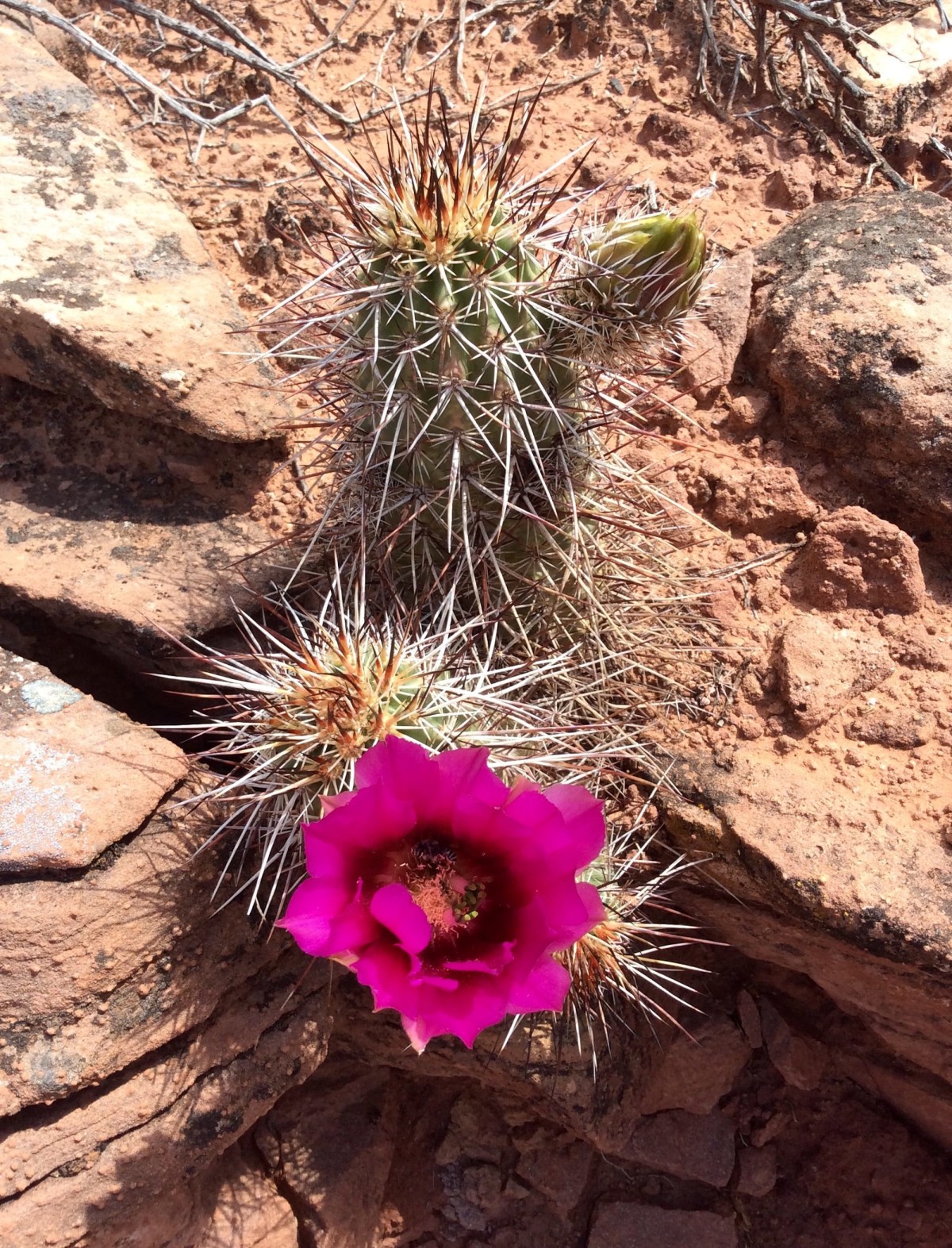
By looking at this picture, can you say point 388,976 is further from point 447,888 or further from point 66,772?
point 66,772

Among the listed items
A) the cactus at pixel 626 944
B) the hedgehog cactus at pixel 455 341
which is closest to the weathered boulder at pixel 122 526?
the hedgehog cactus at pixel 455 341

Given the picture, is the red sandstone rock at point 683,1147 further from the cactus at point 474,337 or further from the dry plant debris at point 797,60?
the dry plant debris at point 797,60

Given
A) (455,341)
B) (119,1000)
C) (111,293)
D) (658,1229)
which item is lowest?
(658,1229)

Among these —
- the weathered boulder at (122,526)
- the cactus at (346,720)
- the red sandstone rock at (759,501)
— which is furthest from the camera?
the red sandstone rock at (759,501)

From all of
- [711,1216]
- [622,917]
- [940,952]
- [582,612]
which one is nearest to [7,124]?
[582,612]

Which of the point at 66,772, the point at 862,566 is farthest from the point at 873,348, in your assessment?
the point at 66,772

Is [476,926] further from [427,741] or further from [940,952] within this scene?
[940,952]
